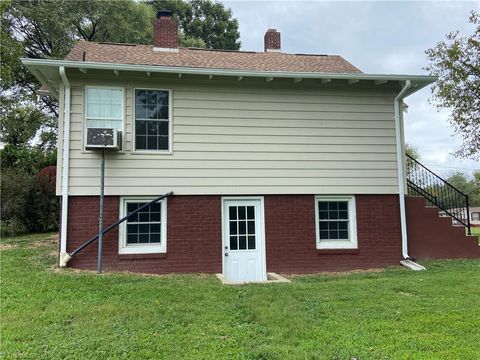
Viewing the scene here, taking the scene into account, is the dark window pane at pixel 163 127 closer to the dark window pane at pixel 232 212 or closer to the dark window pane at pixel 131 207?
the dark window pane at pixel 131 207

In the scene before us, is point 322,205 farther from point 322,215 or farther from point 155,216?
point 155,216

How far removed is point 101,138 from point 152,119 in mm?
1251

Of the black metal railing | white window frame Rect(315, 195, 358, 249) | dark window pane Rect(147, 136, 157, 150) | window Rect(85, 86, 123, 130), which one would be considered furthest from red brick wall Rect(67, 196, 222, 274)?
the black metal railing

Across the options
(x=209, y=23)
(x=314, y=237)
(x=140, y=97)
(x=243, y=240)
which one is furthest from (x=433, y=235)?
(x=209, y=23)

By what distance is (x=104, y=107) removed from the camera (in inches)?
340

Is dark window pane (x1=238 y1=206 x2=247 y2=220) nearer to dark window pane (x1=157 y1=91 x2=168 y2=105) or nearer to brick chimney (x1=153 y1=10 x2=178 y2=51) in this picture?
dark window pane (x1=157 y1=91 x2=168 y2=105)

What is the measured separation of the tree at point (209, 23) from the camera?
3272cm

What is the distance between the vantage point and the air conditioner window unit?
8.09m

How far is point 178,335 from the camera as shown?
173 inches

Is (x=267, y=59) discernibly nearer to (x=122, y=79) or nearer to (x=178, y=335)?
(x=122, y=79)

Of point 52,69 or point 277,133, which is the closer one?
point 52,69

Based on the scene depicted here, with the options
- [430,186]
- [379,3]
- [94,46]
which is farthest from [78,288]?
[379,3]

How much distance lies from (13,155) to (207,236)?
1276 cm

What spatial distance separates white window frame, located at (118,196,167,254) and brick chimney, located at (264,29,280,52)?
6.85 m
